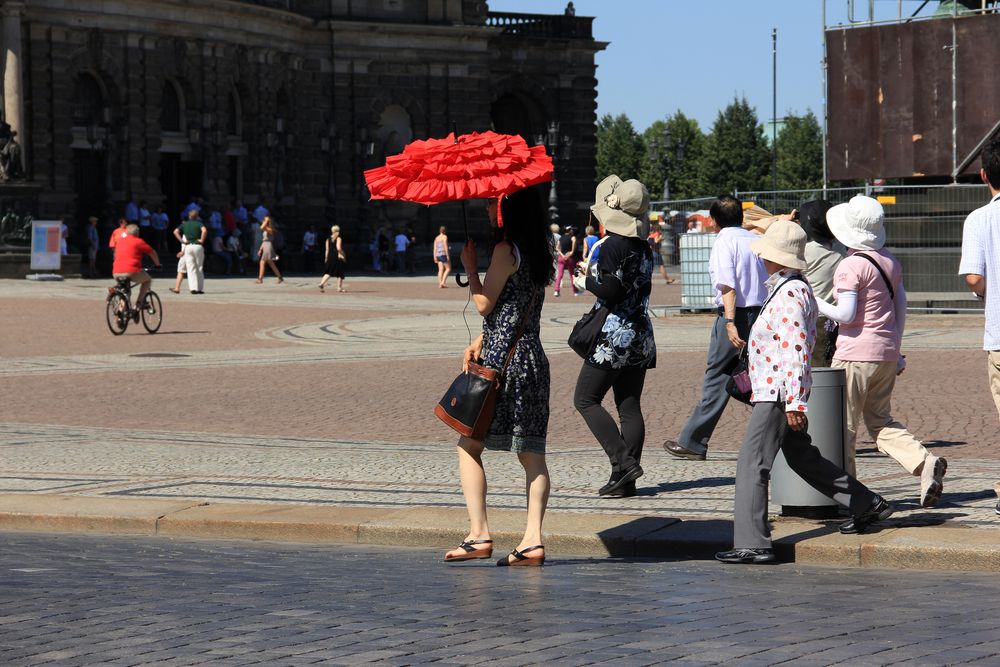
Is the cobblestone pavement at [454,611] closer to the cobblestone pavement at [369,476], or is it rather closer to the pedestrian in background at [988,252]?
the cobblestone pavement at [369,476]

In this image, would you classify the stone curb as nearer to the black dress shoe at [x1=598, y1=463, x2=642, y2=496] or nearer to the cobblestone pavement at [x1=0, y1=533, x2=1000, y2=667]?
the cobblestone pavement at [x1=0, y1=533, x2=1000, y2=667]

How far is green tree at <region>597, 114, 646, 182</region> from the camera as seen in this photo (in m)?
128

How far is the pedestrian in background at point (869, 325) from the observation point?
9.20 metres

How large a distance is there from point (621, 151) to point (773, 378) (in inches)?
4886

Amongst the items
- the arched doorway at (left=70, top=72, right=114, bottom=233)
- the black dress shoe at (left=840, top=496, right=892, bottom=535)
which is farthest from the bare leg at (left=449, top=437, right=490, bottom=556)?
the arched doorway at (left=70, top=72, right=114, bottom=233)

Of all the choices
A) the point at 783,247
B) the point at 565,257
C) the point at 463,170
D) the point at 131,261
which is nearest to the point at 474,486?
the point at 463,170

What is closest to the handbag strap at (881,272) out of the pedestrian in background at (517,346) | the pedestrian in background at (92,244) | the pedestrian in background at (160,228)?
the pedestrian in background at (517,346)

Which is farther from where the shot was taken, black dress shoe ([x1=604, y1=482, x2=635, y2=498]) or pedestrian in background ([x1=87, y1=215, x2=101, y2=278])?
pedestrian in background ([x1=87, y1=215, x2=101, y2=278])

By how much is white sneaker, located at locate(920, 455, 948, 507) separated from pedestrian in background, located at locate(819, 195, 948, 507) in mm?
17

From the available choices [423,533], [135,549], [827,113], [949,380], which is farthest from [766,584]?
[827,113]

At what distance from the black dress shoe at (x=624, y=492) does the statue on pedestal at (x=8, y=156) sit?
36354mm

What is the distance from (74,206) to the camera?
159 ft

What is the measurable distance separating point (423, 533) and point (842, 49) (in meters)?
20.3

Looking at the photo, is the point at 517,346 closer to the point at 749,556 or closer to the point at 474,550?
the point at 474,550
